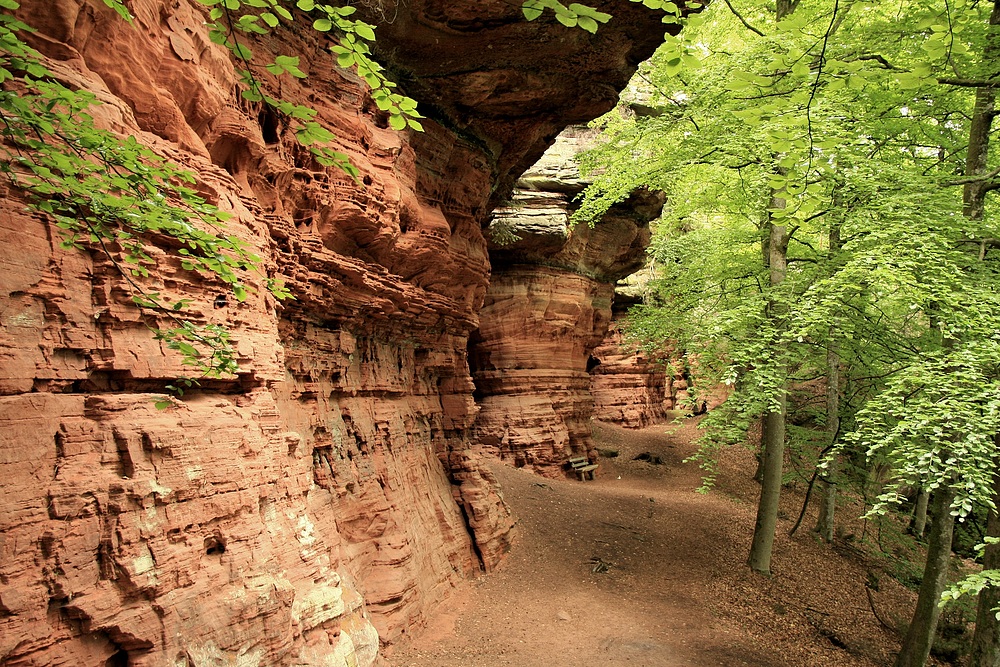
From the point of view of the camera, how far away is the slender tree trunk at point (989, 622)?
7.92 meters

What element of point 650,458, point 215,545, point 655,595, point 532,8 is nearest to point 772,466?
point 655,595

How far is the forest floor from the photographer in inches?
386

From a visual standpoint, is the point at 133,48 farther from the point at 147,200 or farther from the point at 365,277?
the point at 365,277

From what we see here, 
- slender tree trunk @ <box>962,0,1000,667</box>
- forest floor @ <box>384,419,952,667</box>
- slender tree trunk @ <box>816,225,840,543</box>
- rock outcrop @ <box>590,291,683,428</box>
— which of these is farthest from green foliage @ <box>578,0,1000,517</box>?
rock outcrop @ <box>590,291,683,428</box>

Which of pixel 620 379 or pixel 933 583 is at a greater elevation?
pixel 620 379

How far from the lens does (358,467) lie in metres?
9.33

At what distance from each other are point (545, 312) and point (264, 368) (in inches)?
627

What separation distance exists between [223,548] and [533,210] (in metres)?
16.2

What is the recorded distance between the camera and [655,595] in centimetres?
1234

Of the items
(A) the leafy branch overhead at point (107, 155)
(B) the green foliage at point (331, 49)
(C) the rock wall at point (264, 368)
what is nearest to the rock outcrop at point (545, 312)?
(C) the rock wall at point (264, 368)

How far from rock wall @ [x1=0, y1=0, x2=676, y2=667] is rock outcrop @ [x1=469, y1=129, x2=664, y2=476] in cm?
727

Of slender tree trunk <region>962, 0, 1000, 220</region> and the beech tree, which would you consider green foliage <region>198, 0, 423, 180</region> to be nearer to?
the beech tree

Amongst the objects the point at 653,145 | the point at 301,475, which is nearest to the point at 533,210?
the point at 653,145

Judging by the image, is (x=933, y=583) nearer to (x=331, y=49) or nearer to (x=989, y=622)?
(x=989, y=622)
